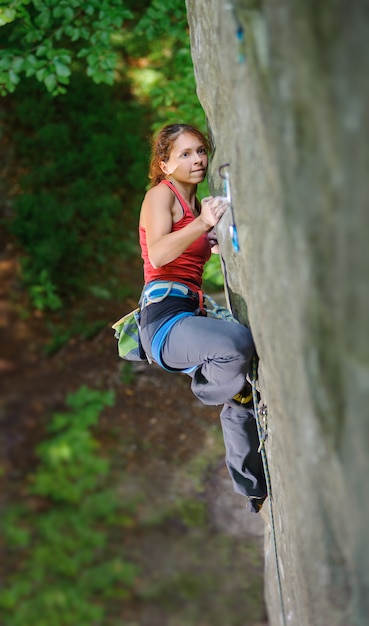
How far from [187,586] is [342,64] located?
5.61 metres

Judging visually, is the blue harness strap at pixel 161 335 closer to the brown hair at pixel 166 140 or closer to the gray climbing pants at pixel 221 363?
the gray climbing pants at pixel 221 363

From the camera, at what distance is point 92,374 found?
24.6ft

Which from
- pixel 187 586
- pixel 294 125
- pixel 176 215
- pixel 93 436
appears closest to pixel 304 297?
pixel 294 125

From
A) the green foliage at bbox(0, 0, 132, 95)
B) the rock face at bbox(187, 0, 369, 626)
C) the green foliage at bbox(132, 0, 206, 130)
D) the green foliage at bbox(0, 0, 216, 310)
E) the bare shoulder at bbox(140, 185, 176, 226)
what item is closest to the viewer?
the rock face at bbox(187, 0, 369, 626)

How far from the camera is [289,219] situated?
1.95 metres

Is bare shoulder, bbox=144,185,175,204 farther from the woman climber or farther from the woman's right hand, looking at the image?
the woman's right hand

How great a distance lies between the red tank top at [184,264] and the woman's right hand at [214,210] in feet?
0.74

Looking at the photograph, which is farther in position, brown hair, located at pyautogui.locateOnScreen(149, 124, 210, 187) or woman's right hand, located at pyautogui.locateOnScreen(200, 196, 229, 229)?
brown hair, located at pyautogui.locateOnScreen(149, 124, 210, 187)

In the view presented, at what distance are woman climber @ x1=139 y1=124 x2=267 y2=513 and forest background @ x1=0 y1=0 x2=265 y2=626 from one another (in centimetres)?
255

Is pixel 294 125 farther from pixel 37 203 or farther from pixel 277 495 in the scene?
pixel 37 203

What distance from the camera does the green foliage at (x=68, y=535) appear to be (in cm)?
658

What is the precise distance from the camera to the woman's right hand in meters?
2.87

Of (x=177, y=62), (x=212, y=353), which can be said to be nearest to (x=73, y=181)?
(x=177, y=62)

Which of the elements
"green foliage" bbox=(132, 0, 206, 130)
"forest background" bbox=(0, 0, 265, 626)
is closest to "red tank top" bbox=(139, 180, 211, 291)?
"forest background" bbox=(0, 0, 265, 626)
